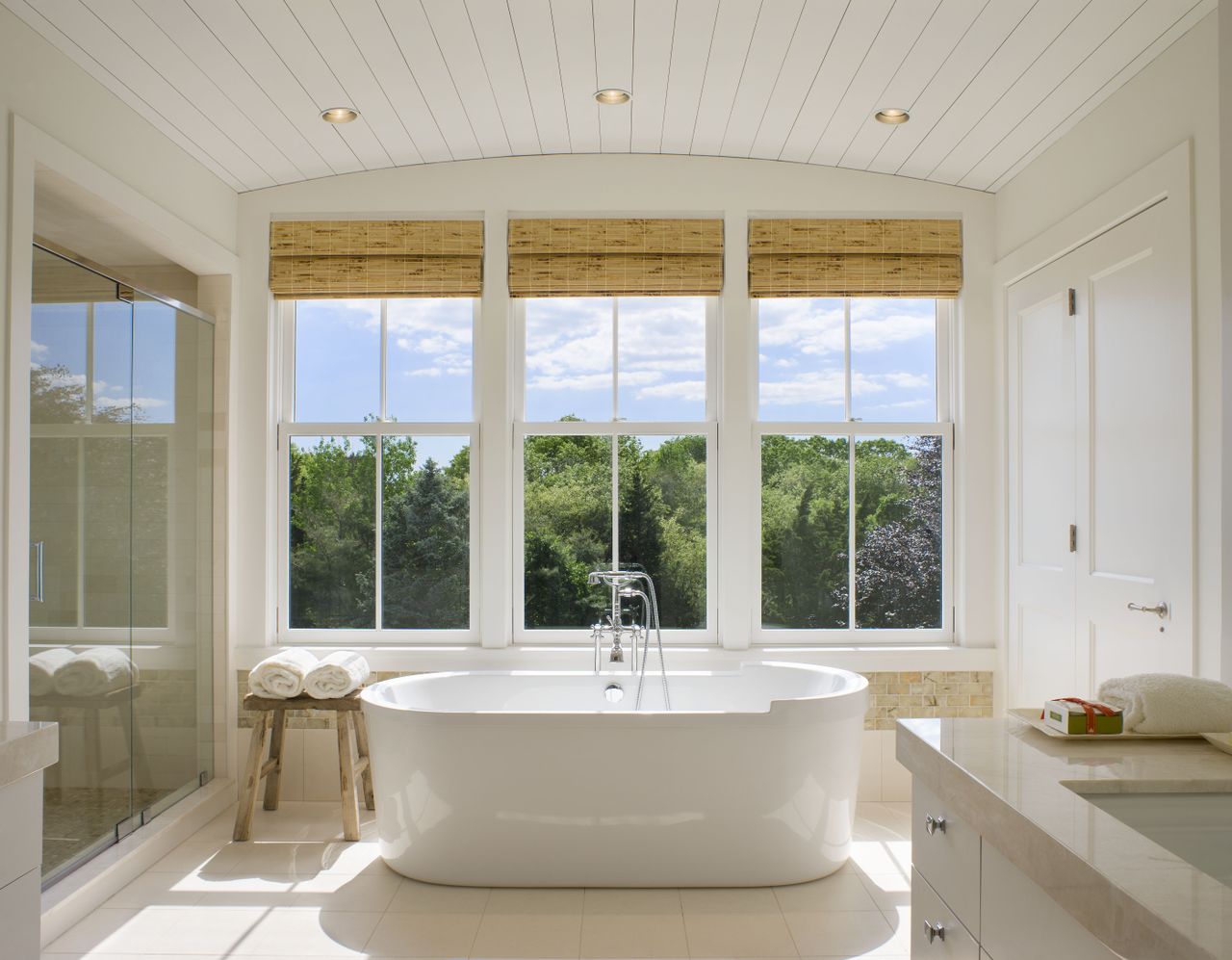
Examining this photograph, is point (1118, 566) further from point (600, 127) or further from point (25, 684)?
point (25, 684)

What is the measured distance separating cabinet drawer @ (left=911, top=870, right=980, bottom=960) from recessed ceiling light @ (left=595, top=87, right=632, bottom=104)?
103 inches

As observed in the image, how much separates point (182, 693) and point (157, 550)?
1.92 feet

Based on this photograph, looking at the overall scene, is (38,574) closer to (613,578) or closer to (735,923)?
(613,578)

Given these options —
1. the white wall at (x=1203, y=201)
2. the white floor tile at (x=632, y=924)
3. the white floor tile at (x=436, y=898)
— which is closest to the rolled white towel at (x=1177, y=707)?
the white wall at (x=1203, y=201)

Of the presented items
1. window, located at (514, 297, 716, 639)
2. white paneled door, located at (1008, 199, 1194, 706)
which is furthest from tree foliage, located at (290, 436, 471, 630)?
white paneled door, located at (1008, 199, 1194, 706)

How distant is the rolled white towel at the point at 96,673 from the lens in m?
2.97

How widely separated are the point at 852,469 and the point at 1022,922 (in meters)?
3.00

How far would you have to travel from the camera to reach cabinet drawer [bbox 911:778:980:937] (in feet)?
4.67

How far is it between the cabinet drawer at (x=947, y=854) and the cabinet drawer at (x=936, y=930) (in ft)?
0.06

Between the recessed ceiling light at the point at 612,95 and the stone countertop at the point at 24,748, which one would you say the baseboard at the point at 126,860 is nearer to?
the stone countertop at the point at 24,748

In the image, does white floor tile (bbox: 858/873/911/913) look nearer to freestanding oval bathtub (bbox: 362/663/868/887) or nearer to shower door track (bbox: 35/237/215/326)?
freestanding oval bathtub (bbox: 362/663/868/887)

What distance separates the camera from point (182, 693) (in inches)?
146

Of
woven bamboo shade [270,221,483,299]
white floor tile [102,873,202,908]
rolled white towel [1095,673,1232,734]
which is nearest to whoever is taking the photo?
rolled white towel [1095,673,1232,734]

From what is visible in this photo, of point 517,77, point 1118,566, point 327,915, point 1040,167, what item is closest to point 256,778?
point 327,915
